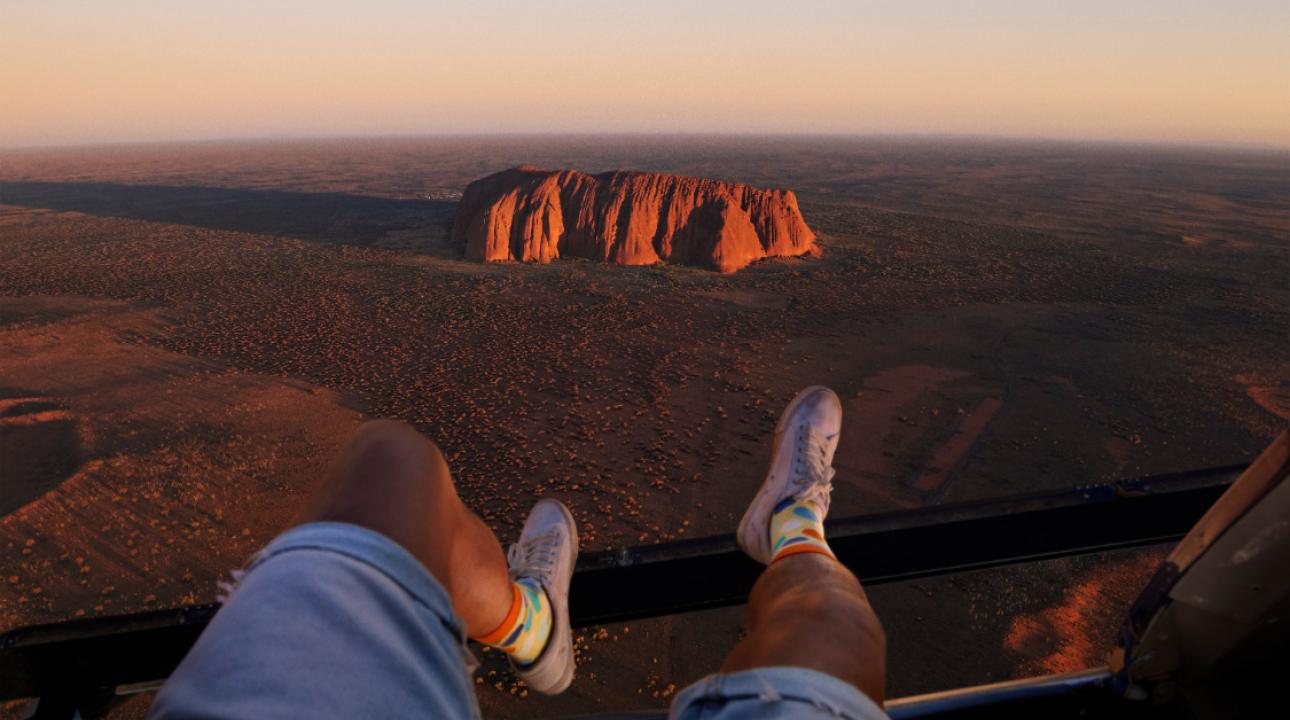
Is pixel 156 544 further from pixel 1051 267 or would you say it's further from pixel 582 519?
pixel 1051 267

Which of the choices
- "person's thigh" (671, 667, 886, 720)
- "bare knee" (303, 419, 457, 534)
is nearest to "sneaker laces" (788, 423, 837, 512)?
"person's thigh" (671, 667, 886, 720)

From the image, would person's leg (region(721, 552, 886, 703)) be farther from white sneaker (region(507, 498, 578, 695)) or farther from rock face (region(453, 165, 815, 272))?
rock face (region(453, 165, 815, 272))

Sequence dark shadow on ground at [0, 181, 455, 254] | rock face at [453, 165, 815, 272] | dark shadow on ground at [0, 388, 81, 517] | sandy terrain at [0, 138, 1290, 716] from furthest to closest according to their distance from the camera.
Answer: dark shadow on ground at [0, 181, 455, 254]
rock face at [453, 165, 815, 272]
dark shadow on ground at [0, 388, 81, 517]
sandy terrain at [0, 138, 1290, 716]

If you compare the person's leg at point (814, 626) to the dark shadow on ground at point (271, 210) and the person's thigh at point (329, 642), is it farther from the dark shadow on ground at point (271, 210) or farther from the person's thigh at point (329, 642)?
the dark shadow on ground at point (271, 210)

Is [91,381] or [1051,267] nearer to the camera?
[91,381]

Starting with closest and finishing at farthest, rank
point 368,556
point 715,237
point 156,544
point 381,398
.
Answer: point 368,556 → point 156,544 → point 381,398 → point 715,237

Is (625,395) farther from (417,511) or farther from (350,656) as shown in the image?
(350,656)

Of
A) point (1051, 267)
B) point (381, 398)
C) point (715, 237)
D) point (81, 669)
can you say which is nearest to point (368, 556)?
point (81, 669)
